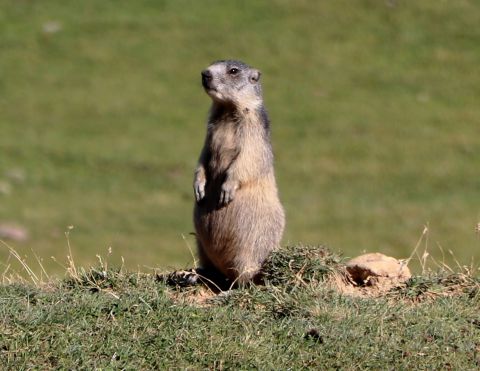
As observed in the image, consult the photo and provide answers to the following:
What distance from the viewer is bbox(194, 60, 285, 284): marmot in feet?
29.1

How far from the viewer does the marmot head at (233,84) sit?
910 cm

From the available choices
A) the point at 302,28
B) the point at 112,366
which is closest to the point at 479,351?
the point at 112,366

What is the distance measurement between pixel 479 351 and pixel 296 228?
18.1 meters

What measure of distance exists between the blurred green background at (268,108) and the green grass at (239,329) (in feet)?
49.8

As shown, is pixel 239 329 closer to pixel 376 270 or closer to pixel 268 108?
pixel 376 270

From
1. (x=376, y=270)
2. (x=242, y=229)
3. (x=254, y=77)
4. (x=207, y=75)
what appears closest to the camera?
(x=376, y=270)

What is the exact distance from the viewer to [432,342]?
7.05m

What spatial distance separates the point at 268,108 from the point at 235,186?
21.7 metres

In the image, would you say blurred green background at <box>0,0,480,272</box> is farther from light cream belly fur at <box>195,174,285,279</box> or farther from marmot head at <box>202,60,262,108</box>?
light cream belly fur at <box>195,174,285,279</box>

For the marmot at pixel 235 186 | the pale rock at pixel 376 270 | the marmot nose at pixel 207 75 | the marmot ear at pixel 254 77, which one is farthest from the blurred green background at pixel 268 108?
the pale rock at pixel 376 270

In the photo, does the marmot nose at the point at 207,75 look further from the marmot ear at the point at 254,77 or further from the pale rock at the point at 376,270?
the pale rock at the point at 376,270

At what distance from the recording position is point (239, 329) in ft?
23.4

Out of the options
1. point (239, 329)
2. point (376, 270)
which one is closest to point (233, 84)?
point (376, 270)

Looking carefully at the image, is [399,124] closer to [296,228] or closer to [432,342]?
[296,228]
